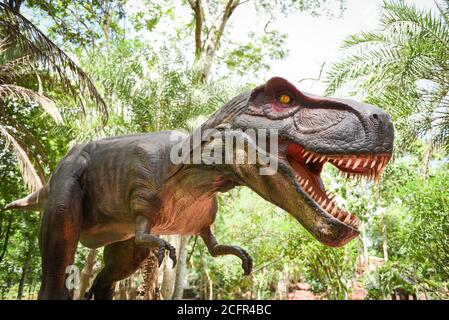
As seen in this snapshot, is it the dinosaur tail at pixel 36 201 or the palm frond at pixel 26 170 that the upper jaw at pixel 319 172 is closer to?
the dinosaur tail at pixel 36 201

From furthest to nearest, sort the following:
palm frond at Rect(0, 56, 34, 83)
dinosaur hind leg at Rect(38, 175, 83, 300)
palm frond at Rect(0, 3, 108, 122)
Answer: palm frond at Rect(0, 56, 34, 83) < palm frond at Rect(0, 3, 108, 122) < dinosaur hind leg at Rect(38, 175, 83, 300)

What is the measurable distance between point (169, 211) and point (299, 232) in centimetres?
767

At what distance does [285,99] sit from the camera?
7.70 feet

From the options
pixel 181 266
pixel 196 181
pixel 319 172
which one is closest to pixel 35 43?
pixel 196 181

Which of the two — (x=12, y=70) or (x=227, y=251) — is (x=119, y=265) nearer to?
(x=227, y=251)

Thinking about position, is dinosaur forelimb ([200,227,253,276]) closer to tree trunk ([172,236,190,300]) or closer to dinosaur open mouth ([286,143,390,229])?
dinosaur open mouth ([286,143,390,229])

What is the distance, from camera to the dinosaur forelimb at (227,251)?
269cm

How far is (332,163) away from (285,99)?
460mm

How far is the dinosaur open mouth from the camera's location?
6.68 ft

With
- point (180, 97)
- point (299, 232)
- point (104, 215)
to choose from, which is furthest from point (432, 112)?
point (104, 215)

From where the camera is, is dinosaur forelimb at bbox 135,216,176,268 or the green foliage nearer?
dinosaur forelimb at bbox 135,216,176,268

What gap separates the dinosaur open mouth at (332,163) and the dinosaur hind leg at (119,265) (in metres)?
1.47

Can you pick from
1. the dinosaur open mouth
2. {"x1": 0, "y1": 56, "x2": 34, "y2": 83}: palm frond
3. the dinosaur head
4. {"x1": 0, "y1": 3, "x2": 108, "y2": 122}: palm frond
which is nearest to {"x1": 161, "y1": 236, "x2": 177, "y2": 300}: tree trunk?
{"x1": 0, "y1": 3, "x2": 108, "y2": 122}: palm frond

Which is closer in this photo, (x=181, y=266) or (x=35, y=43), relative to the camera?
(x=35, y=43)
